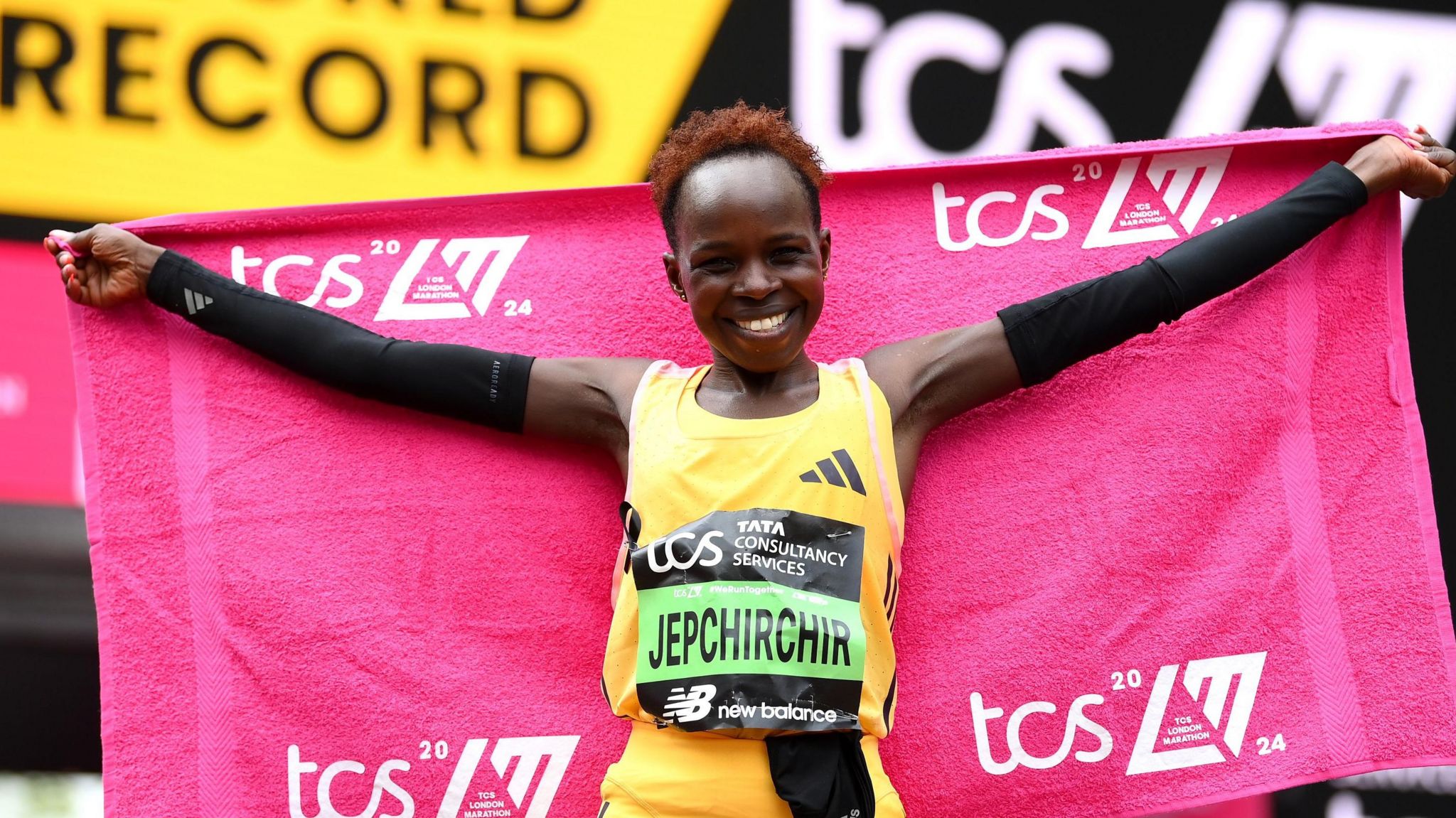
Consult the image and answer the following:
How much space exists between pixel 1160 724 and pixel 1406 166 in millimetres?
884

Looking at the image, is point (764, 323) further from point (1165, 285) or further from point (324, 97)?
point (324, 97)

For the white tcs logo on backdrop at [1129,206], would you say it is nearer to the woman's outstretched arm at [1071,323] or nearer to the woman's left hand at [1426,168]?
the woman's outstretched arm at [1071,323]

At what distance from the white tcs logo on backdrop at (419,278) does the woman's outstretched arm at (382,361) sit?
0.30 ft

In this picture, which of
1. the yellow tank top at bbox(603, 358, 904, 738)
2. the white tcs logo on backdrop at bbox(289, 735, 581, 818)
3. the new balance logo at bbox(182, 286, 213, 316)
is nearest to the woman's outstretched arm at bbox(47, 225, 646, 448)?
the new balance logo at bbox(182, 286, 213, 316)

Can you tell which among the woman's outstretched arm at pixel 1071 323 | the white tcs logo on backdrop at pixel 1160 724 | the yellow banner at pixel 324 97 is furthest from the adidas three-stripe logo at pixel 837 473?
the yellow banner at pixel 324 97

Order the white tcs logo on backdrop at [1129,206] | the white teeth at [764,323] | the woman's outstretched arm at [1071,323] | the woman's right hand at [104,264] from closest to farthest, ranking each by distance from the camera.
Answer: the white teeth at [764,323]
the woman's outstretched arm at [1071,323]
the woman's right hand at [104,264]
the white tcs logo on backdrop at [1129,206]

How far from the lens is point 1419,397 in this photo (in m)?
2.46

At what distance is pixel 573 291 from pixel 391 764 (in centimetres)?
74

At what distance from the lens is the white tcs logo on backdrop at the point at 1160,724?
192 centimetres

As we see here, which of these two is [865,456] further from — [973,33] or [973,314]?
[973,33]

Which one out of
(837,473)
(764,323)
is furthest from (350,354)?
(837,473)

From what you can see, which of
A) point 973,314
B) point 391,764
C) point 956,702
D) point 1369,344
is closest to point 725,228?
point 973,314

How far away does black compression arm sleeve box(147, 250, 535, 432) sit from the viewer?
1.87m

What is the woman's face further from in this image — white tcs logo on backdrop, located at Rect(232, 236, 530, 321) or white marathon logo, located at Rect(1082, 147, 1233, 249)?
white marathon logo, located at Rect(1082, 147, 1233, 249)
